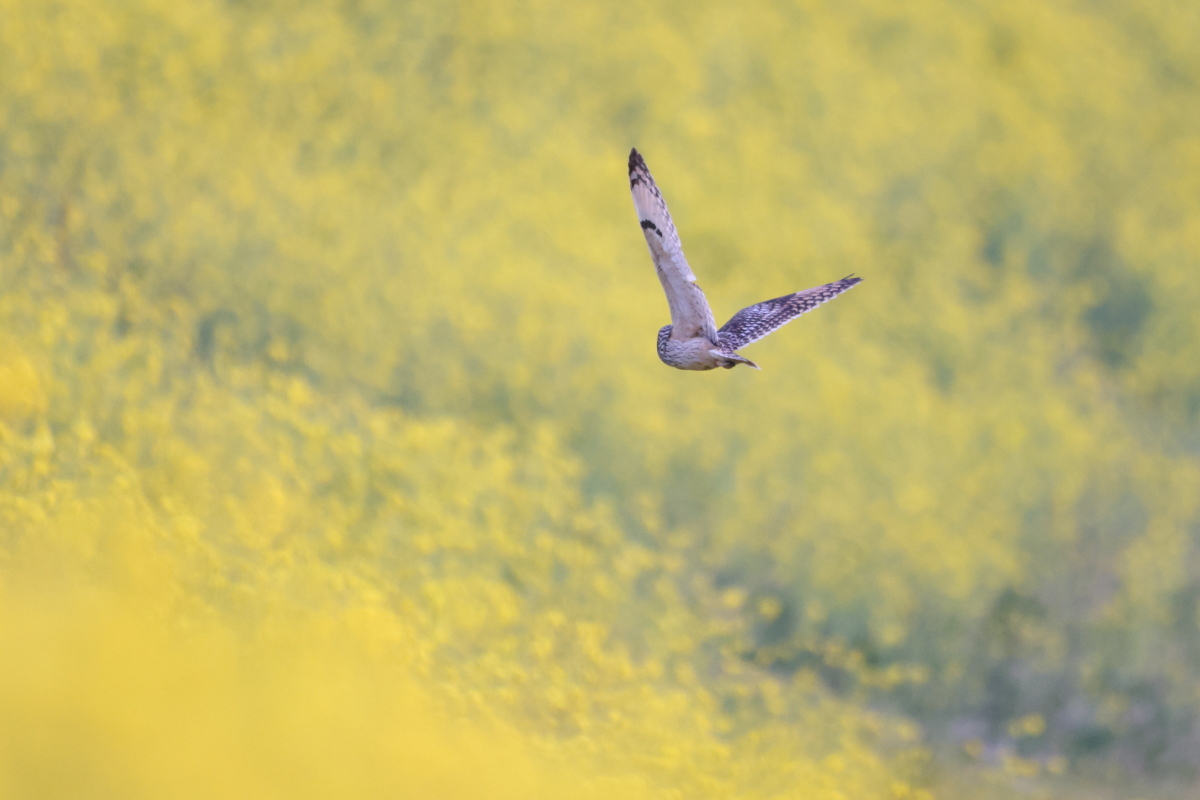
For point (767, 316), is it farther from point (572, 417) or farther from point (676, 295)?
point (572, 417)

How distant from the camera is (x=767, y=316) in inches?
272

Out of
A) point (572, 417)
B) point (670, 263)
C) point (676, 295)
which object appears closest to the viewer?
point (670, 263)

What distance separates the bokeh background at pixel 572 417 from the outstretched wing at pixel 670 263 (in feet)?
16.3

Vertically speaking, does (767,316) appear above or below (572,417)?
below

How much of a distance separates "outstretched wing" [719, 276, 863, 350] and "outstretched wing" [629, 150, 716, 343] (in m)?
0.39

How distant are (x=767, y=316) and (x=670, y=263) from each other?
1.54m

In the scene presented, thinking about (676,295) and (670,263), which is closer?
(670,263)

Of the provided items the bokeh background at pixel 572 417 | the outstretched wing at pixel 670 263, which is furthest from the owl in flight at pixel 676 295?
the bokeh background at pixel 572 417

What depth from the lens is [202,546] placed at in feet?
32.4

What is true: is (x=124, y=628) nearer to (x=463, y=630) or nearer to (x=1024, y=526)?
(x=463, y=630)

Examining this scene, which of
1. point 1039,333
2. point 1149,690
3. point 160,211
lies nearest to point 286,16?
point 160,211

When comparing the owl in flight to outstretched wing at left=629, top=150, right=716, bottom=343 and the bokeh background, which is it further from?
the bokeh background

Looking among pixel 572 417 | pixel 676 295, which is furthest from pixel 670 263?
pixel 572 417

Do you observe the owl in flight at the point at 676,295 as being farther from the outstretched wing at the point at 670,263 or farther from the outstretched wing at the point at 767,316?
the outstretched wing at the point at 767,316
